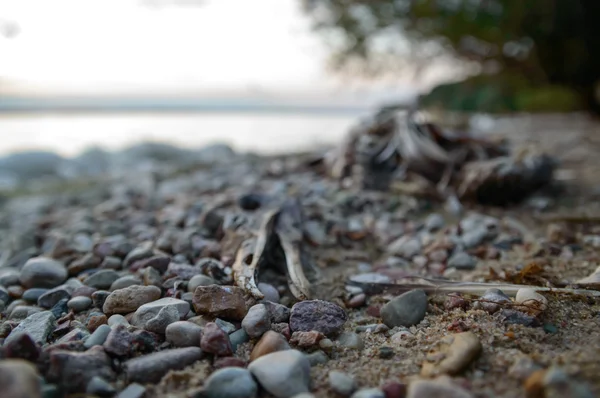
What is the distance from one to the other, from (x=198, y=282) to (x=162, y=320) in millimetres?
330

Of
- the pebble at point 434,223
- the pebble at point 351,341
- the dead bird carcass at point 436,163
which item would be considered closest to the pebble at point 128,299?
the pebble at point 351,341

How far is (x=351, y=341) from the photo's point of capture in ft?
5.35

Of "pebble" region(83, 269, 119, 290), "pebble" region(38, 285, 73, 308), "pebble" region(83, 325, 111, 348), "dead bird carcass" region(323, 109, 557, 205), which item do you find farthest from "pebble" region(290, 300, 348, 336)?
"dead bird carcass" region(323, 109, 557, 205)

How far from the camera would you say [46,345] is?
5.16ft

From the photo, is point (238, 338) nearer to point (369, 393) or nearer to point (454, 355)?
point (369, 393)

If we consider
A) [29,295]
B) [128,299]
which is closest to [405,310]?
[128,299]

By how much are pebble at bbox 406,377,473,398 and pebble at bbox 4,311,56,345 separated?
115cm

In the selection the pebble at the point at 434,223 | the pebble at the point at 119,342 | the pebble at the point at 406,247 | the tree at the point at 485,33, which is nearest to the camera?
the pebble at the point at 119,342

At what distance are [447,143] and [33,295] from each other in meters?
3.01

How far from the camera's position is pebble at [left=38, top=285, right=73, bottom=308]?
1.94 m

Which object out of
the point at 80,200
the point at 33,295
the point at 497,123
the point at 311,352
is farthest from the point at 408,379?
the point at 497,123

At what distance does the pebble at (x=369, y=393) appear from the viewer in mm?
1252

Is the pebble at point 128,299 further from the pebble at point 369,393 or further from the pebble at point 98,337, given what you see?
the pebble at point 369,393

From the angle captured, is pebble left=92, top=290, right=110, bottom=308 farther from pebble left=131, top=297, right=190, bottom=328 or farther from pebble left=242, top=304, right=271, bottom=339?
pebble left=242, top=304, right=271, bottom=339
